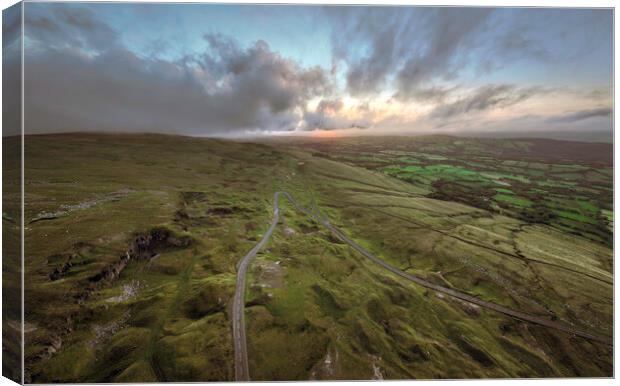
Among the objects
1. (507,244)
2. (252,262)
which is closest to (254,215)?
(252,262)

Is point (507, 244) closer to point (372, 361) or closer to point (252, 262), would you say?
point (372, 361)

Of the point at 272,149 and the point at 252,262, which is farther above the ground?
the point at 272,149

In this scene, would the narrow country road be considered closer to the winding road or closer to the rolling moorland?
the winding road

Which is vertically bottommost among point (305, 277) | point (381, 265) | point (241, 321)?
point (381, 265)

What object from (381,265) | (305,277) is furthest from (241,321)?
(381,265)

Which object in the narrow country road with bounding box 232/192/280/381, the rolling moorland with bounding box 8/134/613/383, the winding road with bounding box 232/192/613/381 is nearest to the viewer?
the narrow country road with bounding box 232/192/280/381

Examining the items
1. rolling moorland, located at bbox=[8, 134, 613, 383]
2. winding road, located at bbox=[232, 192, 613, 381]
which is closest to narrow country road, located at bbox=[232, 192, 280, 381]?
winding road, located at bbox=[232, 192, 613, 381]

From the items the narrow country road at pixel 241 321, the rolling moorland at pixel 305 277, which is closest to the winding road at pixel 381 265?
the narrow country road at pixel 241 321

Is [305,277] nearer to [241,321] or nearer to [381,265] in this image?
[241,321]
